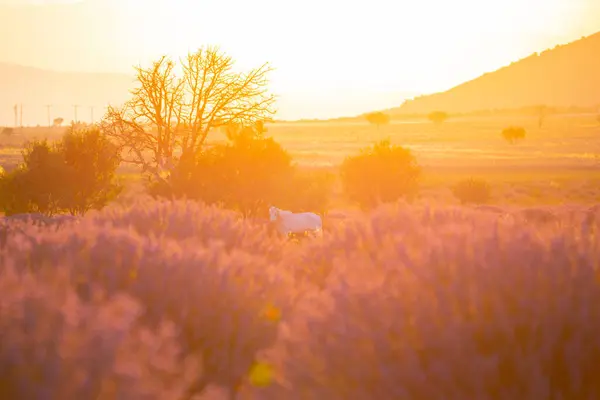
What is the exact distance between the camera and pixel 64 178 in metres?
31.2

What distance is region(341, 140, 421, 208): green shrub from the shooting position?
43.2 m

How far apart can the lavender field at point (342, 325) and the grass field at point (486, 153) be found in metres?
4.57

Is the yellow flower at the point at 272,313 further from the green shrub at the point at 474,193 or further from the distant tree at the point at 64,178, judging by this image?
the green shrub at the point at 474,193

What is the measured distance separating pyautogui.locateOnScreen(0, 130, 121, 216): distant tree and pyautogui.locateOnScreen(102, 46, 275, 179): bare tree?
6.33ft

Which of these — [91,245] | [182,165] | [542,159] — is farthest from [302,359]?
[542,159]

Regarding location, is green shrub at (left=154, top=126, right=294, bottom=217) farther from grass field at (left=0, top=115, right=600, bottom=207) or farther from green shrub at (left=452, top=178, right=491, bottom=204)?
green shrub at (left=452, top=178, right=491, bottom=204)

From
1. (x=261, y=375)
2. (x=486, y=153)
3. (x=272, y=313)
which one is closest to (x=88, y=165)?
(x=272, y=313)

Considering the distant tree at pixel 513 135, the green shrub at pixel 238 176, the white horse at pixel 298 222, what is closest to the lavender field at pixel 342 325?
the white horse at pixel 298 222

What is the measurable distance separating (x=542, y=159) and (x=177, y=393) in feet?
312

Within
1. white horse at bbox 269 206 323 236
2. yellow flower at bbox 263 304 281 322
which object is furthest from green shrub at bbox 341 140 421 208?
yellow flower at bbox 263 304 281 322

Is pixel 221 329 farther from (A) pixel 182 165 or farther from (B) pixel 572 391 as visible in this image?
(A) pixel 182 165

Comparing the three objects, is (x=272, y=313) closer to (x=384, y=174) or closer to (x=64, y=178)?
(x=64, y=178)

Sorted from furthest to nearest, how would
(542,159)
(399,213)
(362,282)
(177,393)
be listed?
(542,159), (399,213), (362,282), (177,393)

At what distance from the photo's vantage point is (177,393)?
14.2 feet
